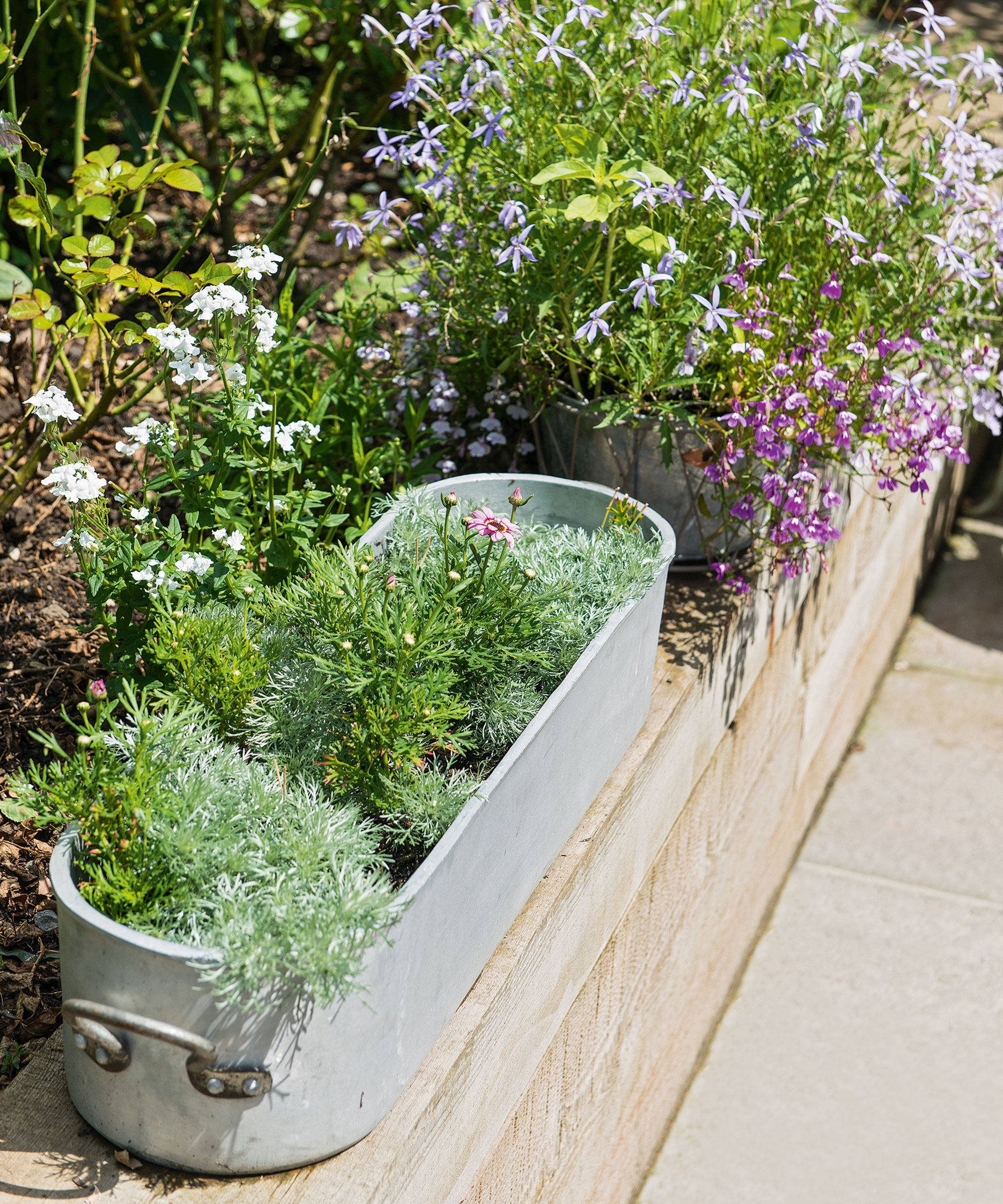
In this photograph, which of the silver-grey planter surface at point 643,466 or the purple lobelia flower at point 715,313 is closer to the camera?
the purple lobelia flower at point 715,313

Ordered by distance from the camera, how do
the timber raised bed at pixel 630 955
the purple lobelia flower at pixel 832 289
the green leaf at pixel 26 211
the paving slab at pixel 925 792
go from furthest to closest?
1. the paving slab at pixel 925 792
2. the purple lobelia flower at pixel 832 289
3. the green leaf at pixel 26 211
4. the timber raised bed at pixel 630 955

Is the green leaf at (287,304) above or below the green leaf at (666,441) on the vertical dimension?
above

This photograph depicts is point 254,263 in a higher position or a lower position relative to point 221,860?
higher

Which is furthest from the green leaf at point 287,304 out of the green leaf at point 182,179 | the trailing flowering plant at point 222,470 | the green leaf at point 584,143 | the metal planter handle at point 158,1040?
the metal planter handle at point 158,1040

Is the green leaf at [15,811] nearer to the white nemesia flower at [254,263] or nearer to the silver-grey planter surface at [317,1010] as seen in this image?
the silver-grey planter surface at [317,1010]

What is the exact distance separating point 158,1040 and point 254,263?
91 cm

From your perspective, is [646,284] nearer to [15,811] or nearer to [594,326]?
[594,326]

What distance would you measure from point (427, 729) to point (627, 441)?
34.8 inches

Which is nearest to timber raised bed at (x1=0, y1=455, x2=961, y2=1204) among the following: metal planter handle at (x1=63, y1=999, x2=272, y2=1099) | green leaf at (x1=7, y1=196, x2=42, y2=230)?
metal planter handle at (x1=63, y1=999, x2=272, y2=1099)

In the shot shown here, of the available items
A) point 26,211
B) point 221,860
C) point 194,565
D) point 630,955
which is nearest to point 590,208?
point 194,565

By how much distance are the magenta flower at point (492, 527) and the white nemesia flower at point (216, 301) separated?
15.7 inches

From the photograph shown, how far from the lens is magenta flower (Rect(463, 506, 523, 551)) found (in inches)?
53.6

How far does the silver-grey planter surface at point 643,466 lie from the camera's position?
6.42ft

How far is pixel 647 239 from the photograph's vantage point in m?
1.70
